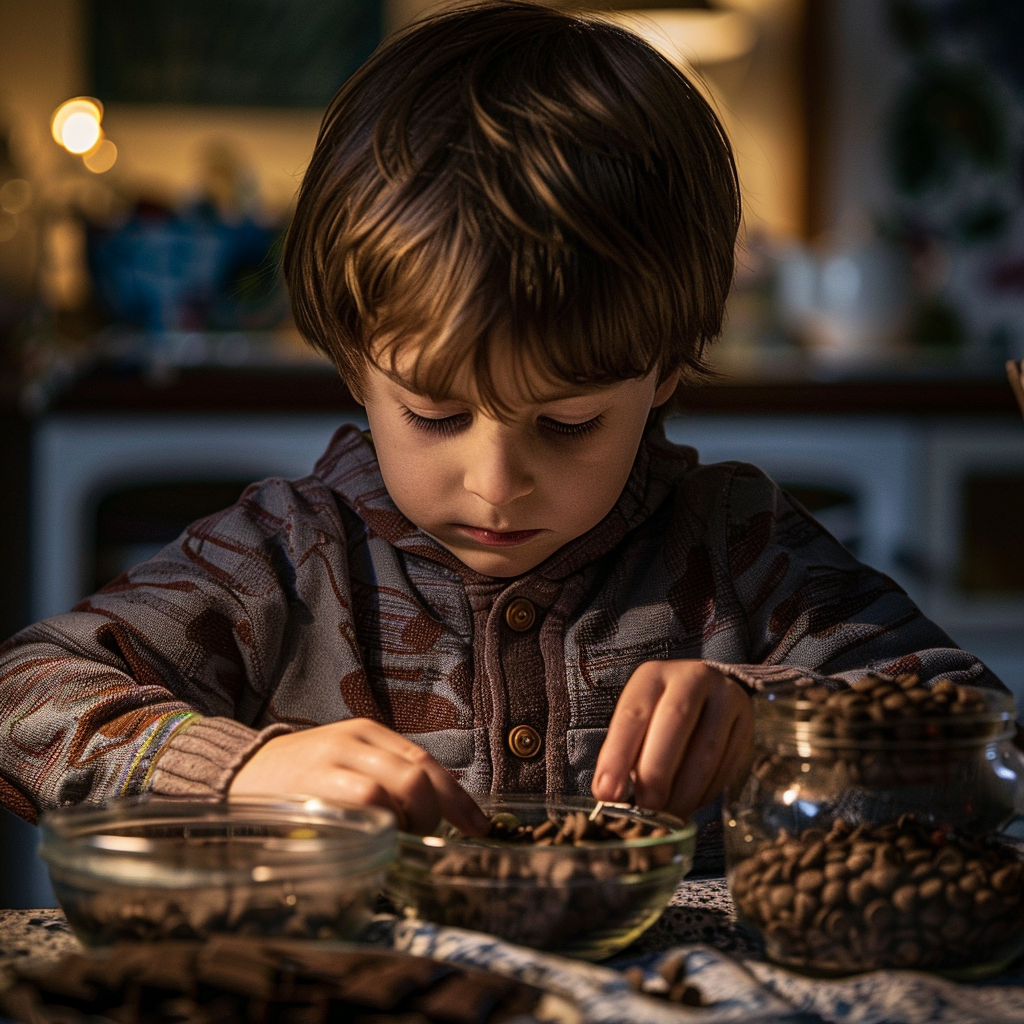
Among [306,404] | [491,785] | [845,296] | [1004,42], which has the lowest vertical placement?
[491,785]

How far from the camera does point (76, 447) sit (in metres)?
2.02

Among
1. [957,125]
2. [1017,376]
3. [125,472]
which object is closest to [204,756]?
[1017,376]

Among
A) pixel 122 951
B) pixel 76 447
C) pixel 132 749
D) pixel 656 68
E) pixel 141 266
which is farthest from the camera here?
pixel 141 266

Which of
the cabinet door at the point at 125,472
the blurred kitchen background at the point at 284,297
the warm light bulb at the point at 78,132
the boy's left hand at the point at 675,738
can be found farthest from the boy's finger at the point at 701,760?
the warm light bulb at the point at 78,132

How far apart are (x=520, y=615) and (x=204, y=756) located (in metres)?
0.26

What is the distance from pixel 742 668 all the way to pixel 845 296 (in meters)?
1.82

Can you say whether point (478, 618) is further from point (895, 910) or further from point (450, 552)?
point (895, 910)

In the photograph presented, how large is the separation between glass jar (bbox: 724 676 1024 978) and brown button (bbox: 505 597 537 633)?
276 mm

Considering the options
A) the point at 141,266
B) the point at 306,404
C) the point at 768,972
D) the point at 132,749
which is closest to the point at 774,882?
the point at 768,972

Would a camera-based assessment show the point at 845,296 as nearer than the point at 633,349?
No

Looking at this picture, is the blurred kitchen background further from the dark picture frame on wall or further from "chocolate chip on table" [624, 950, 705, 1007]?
"chocolate chip on table" [624, 950, 705, 1007]

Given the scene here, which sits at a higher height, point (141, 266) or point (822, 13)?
point (822, 13)

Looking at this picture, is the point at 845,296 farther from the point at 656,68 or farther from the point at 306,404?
the point at 656,68

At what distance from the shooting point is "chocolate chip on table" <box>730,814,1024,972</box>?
1.66ft
